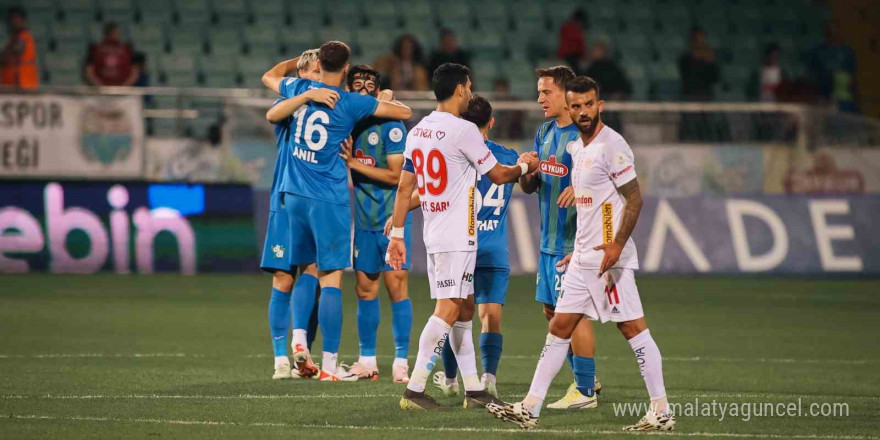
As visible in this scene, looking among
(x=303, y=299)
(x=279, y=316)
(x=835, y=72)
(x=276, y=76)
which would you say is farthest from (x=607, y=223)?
(x=835, y=72)

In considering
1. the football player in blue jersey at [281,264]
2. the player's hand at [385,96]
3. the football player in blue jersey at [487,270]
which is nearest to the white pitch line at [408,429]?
the football player in blue jersey at [487,270]

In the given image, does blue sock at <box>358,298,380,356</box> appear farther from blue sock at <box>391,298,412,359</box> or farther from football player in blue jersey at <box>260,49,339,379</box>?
football player in blue jersey at <box>260,49,339,379</box>

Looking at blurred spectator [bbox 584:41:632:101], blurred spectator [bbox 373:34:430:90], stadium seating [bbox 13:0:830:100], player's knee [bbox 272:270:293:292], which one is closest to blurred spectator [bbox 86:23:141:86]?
stadium seating [bbox 13:0:830:100]

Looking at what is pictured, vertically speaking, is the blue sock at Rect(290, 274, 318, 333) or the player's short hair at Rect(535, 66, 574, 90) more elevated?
the player's short hair at Rect(535, 66, 574, 90)

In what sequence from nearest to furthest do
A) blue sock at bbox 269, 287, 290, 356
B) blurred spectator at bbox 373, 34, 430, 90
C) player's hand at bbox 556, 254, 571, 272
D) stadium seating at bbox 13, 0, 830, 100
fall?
player's hand at bbox 556, 254, 571, 272, blue sock at bbox 269, 287, 290, 356, blurred spectator at bbox 373, 34, 430, 90, stadium seating at bbox 13, 0, 830, 100

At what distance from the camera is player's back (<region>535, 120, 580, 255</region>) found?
26.3 feet

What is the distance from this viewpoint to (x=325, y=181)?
9.06m

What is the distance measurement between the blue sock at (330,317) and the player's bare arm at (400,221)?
138cm

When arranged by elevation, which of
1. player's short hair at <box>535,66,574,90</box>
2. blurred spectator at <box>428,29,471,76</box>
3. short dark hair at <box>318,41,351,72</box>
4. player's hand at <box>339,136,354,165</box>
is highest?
blurred spectator at <box>428,29,471,76</box>

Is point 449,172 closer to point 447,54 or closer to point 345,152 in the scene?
point 345,152

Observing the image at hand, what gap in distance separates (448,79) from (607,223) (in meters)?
1.36

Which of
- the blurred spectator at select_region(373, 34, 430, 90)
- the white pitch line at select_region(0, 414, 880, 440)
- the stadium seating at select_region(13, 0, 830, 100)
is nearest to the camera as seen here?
the white pitch line at select_region(0, 414, 880, 440)

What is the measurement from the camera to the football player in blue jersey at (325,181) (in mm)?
8992

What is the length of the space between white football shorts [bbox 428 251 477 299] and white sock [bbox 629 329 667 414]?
1.14m
